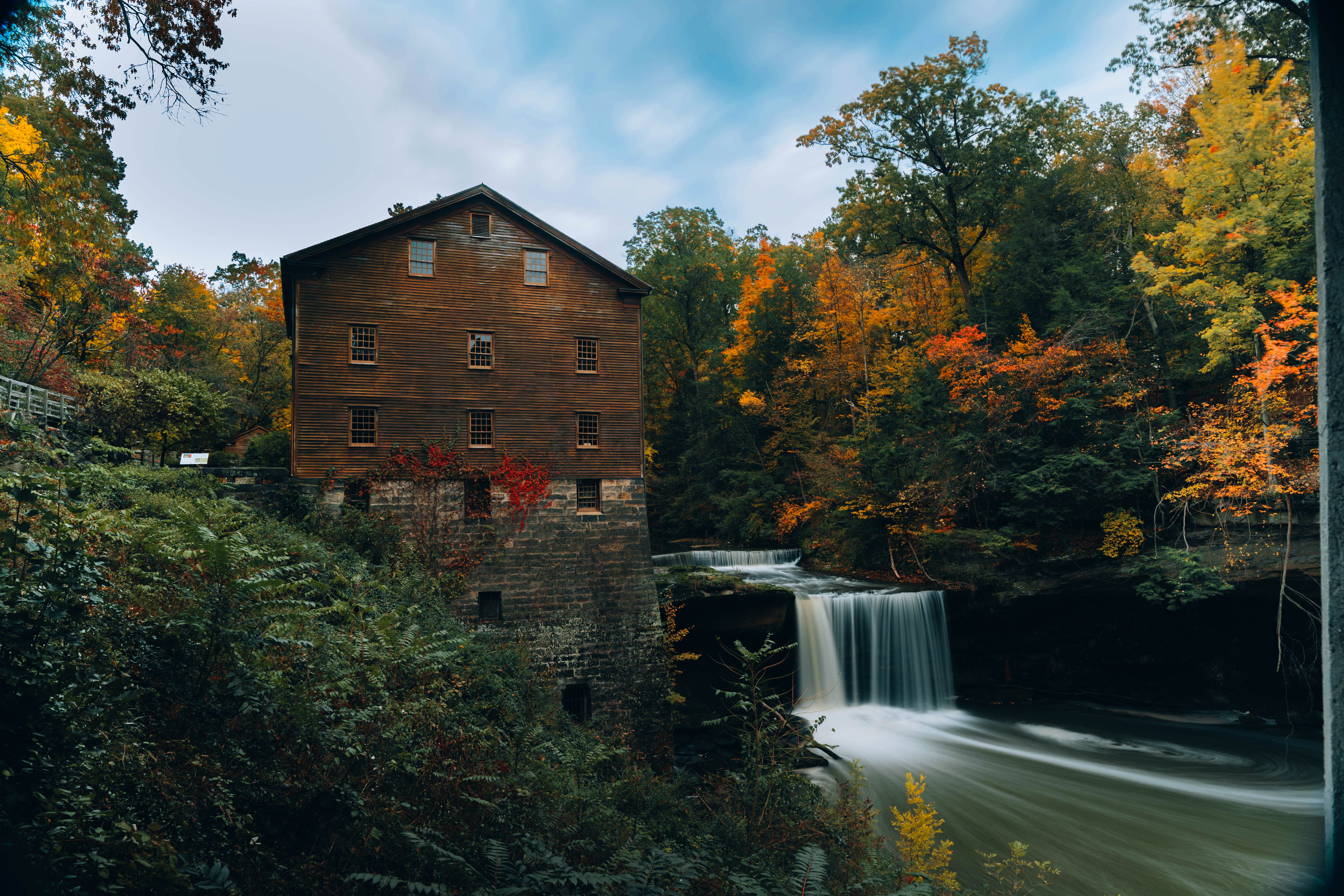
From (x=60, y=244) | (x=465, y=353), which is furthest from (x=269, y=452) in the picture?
(x=60, y=244)

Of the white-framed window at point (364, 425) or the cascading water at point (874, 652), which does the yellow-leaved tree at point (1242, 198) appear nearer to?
the cascading water at point (874, 652)

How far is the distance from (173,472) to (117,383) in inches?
259

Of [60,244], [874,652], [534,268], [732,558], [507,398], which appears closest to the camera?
[60,244]

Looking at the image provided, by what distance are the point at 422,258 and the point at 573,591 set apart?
32.1ft

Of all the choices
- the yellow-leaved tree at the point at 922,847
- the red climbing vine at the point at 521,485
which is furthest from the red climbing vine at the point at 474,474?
the yellow-leaved tree at the point at 922,847

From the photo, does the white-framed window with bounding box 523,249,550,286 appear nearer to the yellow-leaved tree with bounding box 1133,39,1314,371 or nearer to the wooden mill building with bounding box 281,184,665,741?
the wooden mill building with bounding box 281,184,665,741

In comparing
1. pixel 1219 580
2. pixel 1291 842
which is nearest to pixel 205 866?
pixel 1291 842

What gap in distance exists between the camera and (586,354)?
17.6 metres

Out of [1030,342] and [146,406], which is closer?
[146,406]

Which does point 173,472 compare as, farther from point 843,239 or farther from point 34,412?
point 843,239

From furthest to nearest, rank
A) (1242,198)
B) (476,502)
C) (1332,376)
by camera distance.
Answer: (476,502) < (1242,198) < (1332,376)

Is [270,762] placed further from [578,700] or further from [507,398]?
[507,398]


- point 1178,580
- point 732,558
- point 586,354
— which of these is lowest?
point 732,558

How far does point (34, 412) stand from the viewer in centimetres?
1444
